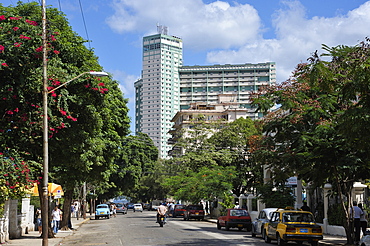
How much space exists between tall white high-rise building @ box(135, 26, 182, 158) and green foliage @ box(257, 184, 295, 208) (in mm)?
143869

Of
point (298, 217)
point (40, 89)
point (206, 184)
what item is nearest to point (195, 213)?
point (206, 184)

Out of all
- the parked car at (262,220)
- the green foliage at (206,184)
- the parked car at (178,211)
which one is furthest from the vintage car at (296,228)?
the parked car at (178,211)

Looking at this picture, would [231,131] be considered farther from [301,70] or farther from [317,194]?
[301,70]

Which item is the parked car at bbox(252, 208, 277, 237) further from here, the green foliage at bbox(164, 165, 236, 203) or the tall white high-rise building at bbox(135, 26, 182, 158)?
the tall white high-rise building at bbox(135, 26, 182, 158)

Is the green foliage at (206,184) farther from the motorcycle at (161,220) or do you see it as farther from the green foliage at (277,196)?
the green foliage at (277,196)

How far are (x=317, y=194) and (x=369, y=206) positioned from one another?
6111 millimetres

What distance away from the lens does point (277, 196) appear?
115ft

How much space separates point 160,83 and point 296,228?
529 feet

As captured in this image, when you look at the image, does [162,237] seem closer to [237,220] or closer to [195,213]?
[237,220]

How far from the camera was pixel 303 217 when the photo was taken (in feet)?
72.4

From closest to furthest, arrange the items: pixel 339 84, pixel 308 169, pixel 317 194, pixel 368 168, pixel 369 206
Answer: pixel 339 84
pixel 368 168
pixel 308 169
pixel 369 206
pixel 317 194

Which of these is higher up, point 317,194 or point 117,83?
point 117,83

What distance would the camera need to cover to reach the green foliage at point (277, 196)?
114 ft

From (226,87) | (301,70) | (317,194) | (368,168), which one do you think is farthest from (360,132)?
(226,87)
